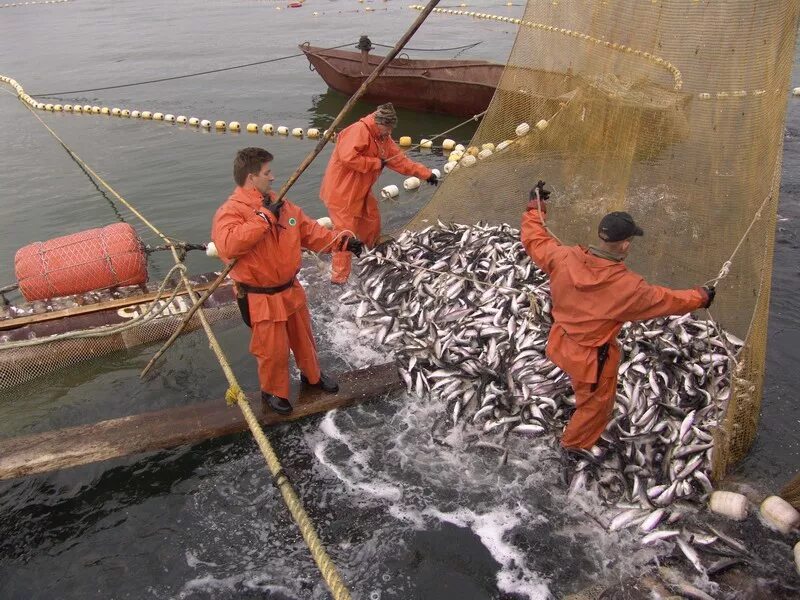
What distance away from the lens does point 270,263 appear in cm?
480

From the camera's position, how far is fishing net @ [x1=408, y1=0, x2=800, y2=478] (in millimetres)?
5016

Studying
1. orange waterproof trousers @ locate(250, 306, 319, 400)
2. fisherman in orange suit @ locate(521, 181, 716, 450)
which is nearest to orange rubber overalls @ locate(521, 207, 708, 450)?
fisherman in orange suit @ locate(521, 181, 716, 450)

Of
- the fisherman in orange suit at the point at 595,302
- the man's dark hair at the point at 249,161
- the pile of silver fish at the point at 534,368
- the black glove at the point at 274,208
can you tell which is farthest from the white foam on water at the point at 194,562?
the fisherman in orange suit at the point at 595,302

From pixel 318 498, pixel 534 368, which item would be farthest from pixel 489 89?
pixel 318 498

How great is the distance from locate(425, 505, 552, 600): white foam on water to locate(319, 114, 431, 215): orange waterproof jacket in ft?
14.5

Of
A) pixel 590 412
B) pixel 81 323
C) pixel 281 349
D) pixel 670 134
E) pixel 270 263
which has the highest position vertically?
pixel 670 134

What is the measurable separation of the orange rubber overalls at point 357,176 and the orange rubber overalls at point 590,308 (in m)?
3.21

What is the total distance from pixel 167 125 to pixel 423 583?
16759 mm

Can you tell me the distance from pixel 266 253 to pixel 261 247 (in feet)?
0.22

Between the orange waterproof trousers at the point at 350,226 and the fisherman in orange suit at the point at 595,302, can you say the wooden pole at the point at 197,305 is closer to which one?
the orange waterproof trousers at the point at 350,226

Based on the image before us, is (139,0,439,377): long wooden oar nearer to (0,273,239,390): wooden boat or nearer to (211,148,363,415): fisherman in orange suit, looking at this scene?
(211,148,363,415): fisherman in orange suit

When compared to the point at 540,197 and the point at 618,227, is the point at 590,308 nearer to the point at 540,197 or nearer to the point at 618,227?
the point at 618,227

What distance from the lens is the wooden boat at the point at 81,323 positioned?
22.9 feet

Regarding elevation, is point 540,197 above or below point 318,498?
above
